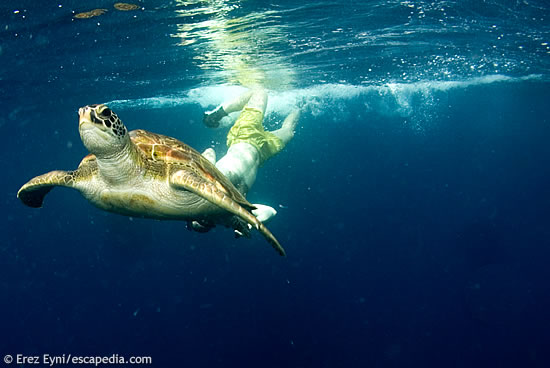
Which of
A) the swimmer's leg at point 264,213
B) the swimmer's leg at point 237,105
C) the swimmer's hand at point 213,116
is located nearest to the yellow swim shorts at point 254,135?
the swimmer's leg at point 237,105

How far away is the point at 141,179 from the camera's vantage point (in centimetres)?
305

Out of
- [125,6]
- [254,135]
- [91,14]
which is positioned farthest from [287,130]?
[91,14]

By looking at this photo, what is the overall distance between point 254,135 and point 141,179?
448cm

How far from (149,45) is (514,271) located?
36.4 metres

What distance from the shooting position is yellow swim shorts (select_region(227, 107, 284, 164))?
724 centimetres

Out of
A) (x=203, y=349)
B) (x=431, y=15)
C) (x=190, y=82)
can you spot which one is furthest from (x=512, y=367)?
(x=190, y=82)

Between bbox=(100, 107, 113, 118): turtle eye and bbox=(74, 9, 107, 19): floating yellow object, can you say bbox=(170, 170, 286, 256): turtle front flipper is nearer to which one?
bbox=(100, 107, 113, 118): turtle eye

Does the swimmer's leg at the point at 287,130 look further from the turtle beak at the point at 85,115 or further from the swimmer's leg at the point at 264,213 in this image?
the turtle beak at the point at 85,115

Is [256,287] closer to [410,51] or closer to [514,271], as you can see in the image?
[410,51]

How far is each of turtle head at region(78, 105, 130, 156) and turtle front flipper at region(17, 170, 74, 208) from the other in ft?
3.05

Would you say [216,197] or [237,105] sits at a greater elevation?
[216,197]

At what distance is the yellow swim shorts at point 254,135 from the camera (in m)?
7.24

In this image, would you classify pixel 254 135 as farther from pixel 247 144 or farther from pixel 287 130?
pixel 287 130

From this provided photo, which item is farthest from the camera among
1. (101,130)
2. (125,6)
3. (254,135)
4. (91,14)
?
(254,135)
